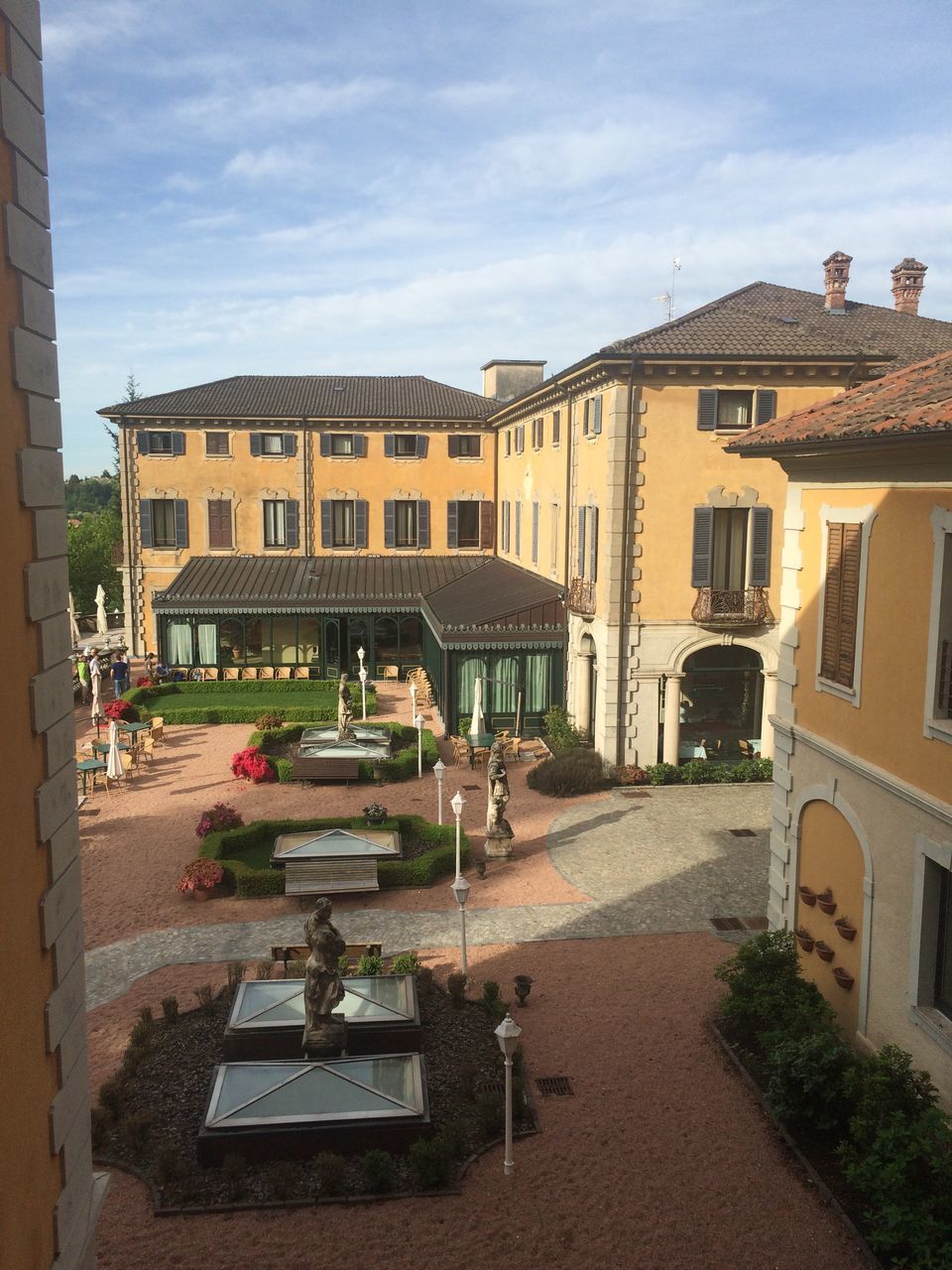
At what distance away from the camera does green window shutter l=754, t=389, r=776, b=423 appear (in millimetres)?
22453

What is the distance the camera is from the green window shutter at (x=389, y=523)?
126 feet

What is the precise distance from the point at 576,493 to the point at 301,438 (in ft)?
50.7

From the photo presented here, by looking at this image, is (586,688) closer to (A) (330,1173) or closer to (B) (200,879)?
(B) (200,879)

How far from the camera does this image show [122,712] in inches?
1085

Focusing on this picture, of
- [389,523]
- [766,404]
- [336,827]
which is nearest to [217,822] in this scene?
[336,827]

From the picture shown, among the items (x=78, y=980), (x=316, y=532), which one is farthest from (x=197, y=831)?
(x=316, y=532)

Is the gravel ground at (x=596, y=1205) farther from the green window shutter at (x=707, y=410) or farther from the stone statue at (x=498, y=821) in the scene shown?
the green window shutter at (x=707, y=410)

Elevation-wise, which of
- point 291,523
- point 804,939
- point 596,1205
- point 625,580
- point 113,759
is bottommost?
point 596,1205

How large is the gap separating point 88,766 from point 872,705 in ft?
56.4

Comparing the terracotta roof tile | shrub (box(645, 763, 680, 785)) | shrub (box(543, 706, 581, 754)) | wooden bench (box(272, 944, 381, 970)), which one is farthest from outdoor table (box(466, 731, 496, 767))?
the terracotta roof tile

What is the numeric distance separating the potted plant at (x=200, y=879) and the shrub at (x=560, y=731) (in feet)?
33.4

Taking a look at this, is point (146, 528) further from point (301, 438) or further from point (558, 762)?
point (558, 762)

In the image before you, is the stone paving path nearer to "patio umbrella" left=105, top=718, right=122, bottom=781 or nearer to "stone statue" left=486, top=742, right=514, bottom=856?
"stone statue" left=486, top=742, right=514, bottom=856

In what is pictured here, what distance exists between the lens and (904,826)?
32.8 feet
